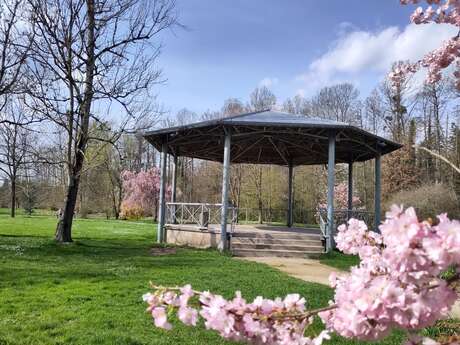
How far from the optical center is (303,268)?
34.5 ft

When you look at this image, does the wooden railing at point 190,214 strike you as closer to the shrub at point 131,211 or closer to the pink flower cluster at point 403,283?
the pink flower cluster at point 403,283

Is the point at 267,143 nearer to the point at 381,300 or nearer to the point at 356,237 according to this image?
the point at 356,237

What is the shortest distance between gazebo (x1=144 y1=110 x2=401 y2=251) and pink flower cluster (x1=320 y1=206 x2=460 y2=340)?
1099 cm

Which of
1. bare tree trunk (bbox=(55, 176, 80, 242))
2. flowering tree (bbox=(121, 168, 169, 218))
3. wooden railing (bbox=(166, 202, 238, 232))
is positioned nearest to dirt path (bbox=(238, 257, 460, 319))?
wooden railing (bbox=(166, 202, 238, 232))

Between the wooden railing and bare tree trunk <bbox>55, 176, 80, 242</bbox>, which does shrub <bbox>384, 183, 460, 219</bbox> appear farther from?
bare tree trunk <bbox>55, 176, 80, 242</bbox>

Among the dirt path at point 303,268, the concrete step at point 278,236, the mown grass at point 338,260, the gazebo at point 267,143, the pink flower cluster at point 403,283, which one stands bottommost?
the dirt path at point 303,268

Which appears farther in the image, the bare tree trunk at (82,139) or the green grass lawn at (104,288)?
the bare tree trunk at (82,139)

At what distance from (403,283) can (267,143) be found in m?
15.2

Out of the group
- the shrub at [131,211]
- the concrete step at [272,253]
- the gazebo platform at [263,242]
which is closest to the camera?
the concrete step at [272,253]

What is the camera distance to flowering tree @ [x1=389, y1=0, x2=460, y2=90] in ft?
8.90

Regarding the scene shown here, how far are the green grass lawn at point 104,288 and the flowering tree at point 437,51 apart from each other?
9.96ft

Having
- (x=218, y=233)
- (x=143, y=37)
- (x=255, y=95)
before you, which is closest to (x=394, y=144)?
(x=218, y=233)

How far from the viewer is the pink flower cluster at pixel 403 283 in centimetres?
108

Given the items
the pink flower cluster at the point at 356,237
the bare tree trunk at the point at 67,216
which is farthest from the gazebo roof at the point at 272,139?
the pink flower cluster at the point at 356,237
